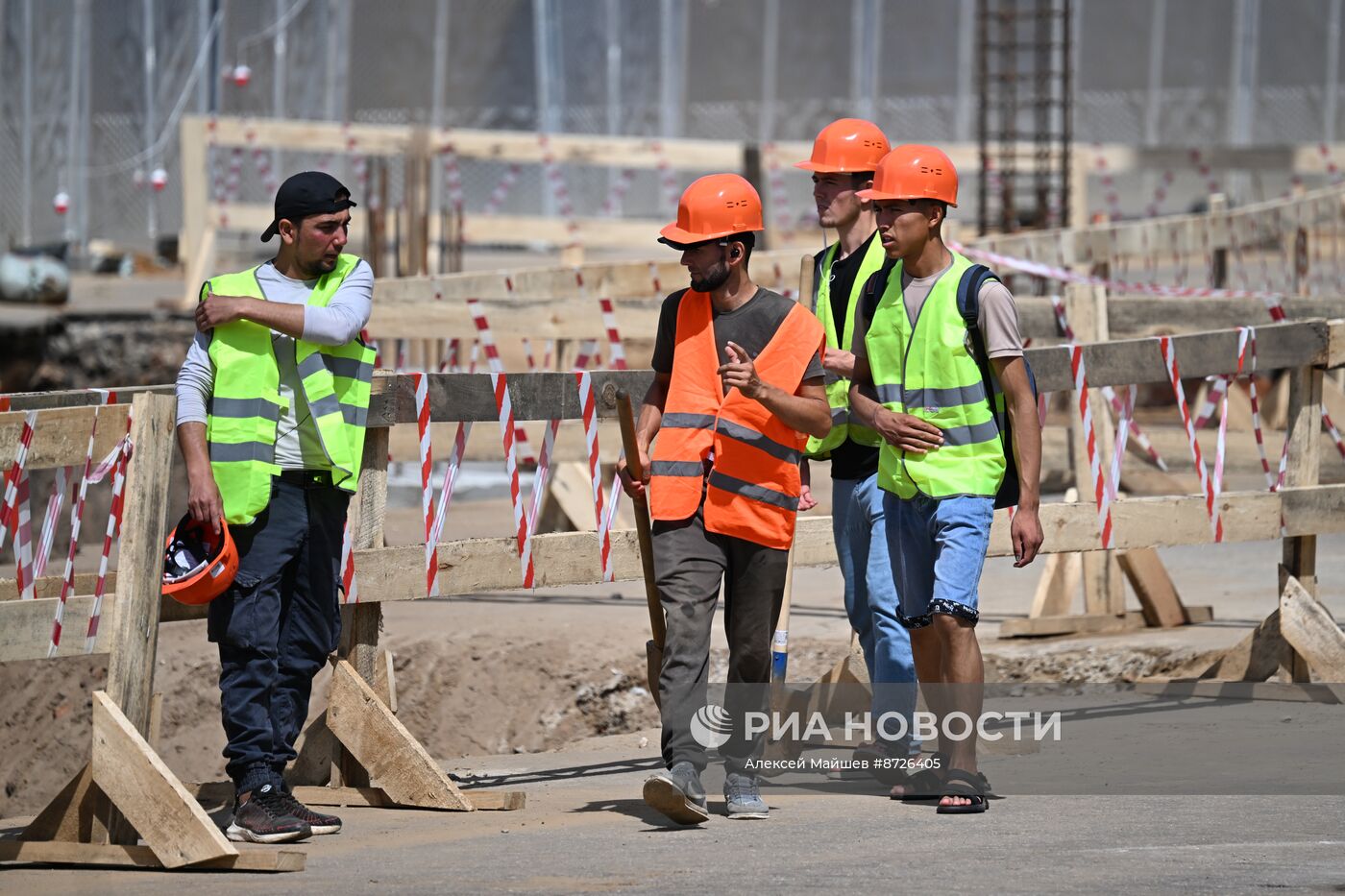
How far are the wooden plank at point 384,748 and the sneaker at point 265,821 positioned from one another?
52 centimetres

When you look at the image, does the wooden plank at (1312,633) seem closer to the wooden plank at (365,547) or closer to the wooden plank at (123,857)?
the wooden plank at (365,547)

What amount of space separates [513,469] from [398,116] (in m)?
23.0

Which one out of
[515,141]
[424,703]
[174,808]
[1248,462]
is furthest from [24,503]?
[515,141]

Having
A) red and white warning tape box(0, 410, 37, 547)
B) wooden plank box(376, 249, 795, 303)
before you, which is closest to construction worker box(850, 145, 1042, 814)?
red and white warning tape box(0, 410, 37, 547)

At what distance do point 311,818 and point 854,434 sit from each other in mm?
2083

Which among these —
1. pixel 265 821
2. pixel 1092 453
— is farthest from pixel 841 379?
pixel 265 821

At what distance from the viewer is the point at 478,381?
6352 mm

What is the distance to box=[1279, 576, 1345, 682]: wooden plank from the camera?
7.16m

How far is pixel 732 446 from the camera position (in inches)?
218

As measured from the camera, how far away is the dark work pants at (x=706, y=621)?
5438 millimetres

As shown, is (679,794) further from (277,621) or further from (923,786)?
(277,621)

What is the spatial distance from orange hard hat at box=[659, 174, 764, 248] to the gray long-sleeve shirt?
36.7 inches

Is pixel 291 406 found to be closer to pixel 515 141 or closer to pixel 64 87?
pixel 515 141

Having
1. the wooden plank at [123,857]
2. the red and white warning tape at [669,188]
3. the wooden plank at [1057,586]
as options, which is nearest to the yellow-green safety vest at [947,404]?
the wooden plank at [123,857]
